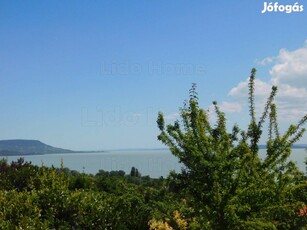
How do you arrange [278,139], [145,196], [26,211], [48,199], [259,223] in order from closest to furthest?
[259,223]
[278,139]
[26,211]
[48,199]
[145,196]

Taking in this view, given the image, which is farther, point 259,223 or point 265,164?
point 265,164

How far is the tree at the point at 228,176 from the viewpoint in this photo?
7.73 m

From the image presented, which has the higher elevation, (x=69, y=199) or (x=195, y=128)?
(x=195, y=128)

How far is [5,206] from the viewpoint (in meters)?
10.4

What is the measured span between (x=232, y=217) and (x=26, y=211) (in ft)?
16.2

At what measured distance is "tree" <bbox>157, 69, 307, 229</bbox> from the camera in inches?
305

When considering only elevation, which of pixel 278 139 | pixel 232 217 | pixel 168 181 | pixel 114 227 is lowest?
pixel 114 227

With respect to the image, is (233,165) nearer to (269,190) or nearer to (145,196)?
(269,190)

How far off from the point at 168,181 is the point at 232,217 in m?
1.28

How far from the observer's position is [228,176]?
7.86m

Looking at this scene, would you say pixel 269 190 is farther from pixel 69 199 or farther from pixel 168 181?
pixel 69 199

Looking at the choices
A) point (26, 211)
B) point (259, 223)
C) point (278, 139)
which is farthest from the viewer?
point (26, 211)

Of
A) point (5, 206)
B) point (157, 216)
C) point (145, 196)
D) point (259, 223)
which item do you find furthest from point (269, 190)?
point (5, 206)

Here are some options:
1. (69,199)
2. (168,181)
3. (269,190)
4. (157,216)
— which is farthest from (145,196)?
(269,190)
